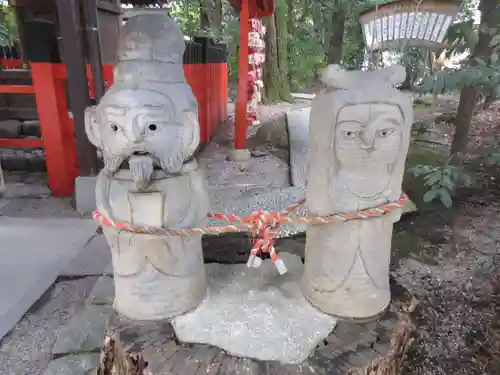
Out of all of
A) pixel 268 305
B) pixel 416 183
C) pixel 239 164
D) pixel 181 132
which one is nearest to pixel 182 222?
pixel 181 132

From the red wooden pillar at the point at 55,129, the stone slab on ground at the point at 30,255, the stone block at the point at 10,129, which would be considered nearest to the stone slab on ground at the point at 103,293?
the stone slab on ground at the point at 30,255

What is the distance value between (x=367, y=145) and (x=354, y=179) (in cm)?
12

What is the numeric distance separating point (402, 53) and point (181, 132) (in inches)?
46.3

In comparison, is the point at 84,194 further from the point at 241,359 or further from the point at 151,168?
the point at 241,359

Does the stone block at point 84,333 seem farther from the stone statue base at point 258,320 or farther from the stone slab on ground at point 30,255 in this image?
the stone statue base at point 258,320

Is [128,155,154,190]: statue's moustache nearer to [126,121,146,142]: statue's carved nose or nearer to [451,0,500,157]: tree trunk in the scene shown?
[126,121,146,142]: statue's carved nose

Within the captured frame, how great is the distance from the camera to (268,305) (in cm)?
151

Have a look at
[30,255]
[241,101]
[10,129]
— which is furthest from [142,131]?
[10,129]

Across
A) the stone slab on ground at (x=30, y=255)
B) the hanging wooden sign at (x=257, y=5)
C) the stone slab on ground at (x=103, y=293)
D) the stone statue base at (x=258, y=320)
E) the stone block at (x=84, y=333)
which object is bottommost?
the stone slab on ground at (x=30, y=255)

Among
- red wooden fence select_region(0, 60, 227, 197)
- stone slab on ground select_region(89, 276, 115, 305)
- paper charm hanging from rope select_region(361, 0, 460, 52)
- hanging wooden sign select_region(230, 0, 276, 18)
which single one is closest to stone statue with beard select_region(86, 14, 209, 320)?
stone slab on ground select_region(89, 276, 115, 305)

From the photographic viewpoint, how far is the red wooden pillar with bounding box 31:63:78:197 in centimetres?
372

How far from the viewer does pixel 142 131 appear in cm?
122

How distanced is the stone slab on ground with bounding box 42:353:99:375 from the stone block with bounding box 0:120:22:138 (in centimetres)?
443

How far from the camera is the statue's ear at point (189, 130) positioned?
50.6 inches
